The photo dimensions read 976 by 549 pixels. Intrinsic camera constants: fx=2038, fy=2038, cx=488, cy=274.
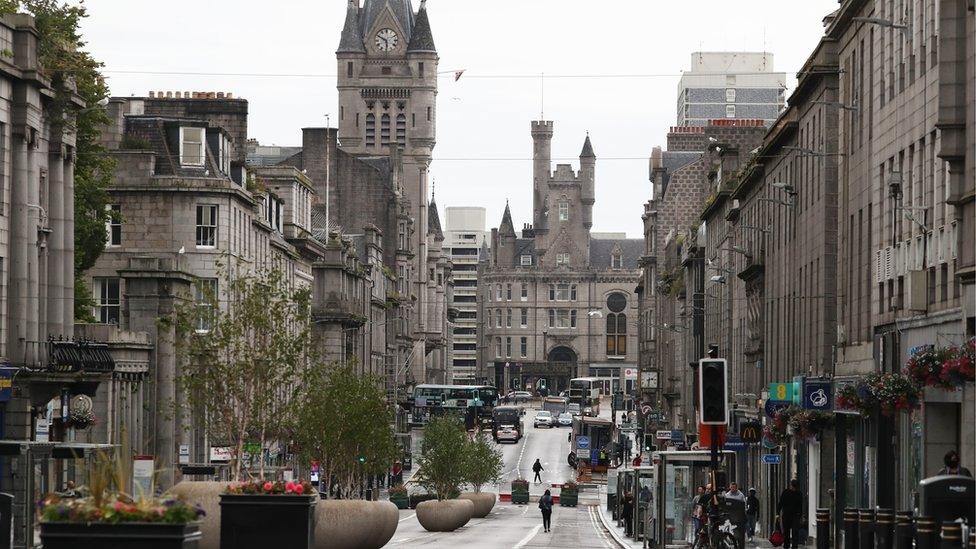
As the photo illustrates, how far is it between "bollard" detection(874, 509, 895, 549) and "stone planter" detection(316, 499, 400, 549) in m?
8.49

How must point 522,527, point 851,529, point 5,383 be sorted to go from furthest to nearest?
1. point 522,527
2. point 5,383
3. point 851,529

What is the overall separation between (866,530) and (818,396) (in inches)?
557

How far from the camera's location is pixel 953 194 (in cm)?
3319

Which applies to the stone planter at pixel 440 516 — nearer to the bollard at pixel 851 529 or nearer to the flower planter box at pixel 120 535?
the bollard at pixel 851 529

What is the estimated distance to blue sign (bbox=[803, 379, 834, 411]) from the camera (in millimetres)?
45188

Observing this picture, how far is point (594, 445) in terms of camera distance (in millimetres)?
128750

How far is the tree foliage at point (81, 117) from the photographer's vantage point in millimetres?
55938

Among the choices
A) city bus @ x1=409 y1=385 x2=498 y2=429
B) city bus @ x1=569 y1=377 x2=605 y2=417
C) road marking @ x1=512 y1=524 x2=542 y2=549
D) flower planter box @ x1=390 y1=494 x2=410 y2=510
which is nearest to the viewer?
road marking @ x1=512 y1=524 x2=542 y2=549

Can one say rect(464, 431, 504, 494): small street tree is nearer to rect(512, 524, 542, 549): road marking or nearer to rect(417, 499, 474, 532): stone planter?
rect(512, 524, 542, 549): road marking

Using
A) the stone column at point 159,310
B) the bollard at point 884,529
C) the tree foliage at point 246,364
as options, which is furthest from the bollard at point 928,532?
the stone column at point 159,310

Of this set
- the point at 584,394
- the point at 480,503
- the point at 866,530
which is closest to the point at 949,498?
the point at 866,530

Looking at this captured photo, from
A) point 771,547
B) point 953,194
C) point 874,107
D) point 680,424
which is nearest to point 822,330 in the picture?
point 771,547

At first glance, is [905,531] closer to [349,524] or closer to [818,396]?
[349,524]

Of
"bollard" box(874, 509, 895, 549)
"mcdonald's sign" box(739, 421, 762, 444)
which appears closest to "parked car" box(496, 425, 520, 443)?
"mcdonald's sign" box(739, 421, 762, 444)
